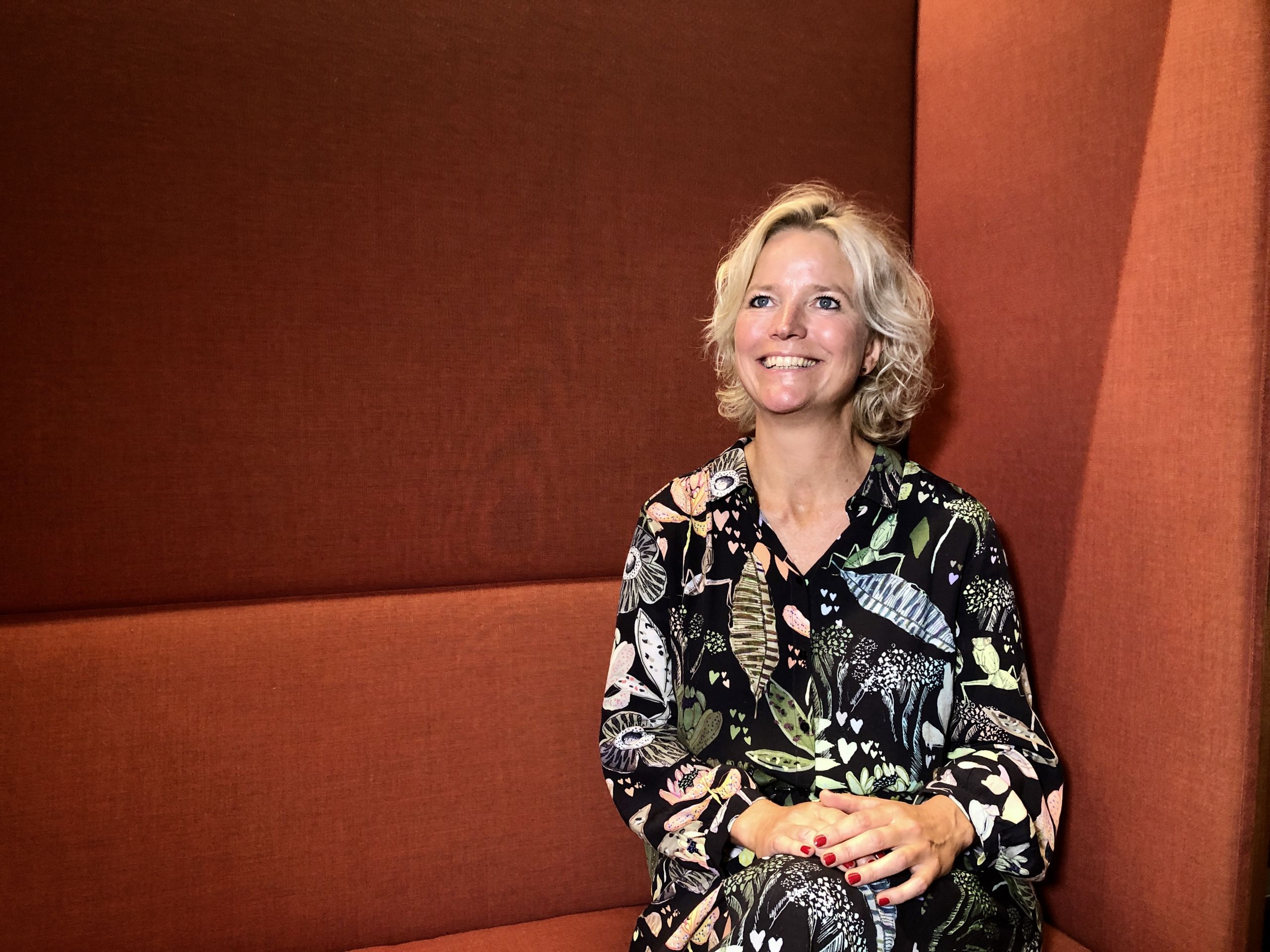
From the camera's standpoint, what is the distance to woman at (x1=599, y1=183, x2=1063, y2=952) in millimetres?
1271

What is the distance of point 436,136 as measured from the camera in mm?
1637

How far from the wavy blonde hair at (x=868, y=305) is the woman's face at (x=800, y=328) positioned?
0.07 feet

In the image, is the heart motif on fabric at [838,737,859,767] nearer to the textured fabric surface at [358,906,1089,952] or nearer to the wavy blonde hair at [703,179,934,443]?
the textured fabric surface at [358,906,1089,952]

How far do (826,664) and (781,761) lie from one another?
15 centimetres

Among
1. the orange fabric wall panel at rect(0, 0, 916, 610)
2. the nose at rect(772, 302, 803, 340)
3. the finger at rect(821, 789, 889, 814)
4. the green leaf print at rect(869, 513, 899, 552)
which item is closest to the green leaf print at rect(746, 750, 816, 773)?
the finger at rect(821, 789, 889, 814)

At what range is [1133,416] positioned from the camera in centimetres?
139

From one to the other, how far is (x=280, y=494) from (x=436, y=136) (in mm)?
625

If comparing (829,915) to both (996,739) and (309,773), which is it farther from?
(309,773)

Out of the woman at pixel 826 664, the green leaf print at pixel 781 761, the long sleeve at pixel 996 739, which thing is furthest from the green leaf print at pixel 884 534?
the green leaf print at pixel 781 761

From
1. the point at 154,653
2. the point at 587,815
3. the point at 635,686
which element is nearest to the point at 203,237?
the point at 154,653

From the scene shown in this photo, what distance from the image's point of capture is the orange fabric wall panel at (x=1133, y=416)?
1.25m

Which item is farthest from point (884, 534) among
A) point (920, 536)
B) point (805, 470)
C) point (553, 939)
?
point (553, 939)

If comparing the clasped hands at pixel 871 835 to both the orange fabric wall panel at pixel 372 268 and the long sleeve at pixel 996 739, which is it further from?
the orange fabric wall panel at pixel 372 268

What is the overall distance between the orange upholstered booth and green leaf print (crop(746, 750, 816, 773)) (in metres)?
0.33
